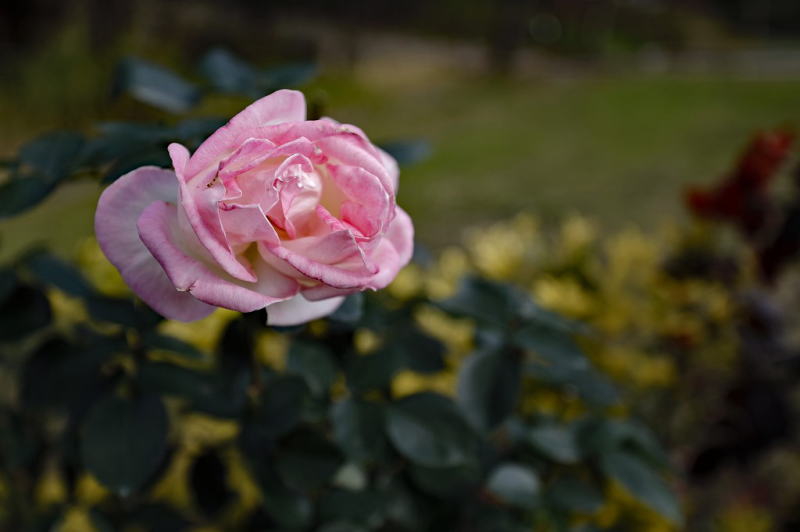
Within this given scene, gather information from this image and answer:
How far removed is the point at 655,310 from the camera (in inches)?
63.2

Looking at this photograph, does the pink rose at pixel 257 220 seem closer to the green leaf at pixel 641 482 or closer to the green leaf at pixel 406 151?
the green leaf at pixel 406 151

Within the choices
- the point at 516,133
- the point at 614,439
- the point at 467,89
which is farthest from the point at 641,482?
the point at 467,89

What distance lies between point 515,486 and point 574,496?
3.1 inches

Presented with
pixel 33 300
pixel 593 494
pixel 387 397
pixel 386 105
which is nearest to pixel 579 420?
pixel 593 494

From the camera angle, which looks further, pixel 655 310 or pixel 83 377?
pixel 655 310

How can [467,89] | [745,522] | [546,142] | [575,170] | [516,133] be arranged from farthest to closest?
1. [467,89]
2. [516,133]
3. [546,142]
4. [575,170]
5. [745,522]

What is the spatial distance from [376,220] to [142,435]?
1.02 feet

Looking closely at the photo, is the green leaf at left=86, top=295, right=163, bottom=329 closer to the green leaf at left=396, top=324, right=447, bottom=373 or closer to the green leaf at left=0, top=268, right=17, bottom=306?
the green leaf at left=0, top=268, right=17, bottom=306

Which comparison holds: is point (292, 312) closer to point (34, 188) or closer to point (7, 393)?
point (34, 188)

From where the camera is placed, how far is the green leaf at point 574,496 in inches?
34.0

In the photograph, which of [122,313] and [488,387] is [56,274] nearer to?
[122,313]

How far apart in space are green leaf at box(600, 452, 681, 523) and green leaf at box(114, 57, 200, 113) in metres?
0.57

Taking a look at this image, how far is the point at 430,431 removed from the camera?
2.49 ft

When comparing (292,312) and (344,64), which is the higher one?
(292,312)
